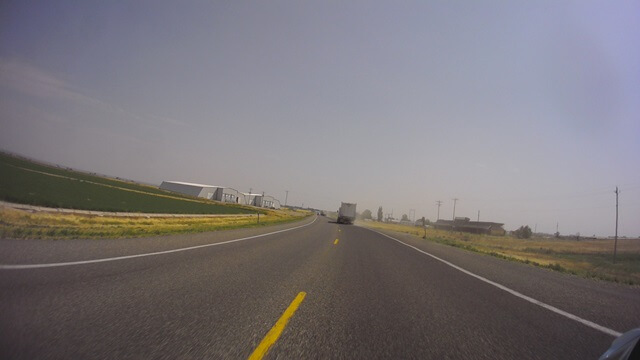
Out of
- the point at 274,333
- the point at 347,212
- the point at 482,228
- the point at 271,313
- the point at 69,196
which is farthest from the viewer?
the point at 482,228

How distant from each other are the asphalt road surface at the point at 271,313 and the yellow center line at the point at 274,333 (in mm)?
40

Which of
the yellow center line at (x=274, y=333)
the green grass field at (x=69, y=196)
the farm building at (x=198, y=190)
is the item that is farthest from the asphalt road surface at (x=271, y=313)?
the farm building at (x=198, y=190)

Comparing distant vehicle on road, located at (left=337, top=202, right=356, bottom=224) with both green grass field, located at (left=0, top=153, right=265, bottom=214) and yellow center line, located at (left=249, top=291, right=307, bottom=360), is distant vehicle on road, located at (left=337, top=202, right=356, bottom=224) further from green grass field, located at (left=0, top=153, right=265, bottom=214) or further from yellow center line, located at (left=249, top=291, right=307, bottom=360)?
yellow center line, located at (left=249, top=291, right=307, bottom=360)


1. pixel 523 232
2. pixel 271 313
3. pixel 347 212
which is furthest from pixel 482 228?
pixel 271 313

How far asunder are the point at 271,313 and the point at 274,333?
79 cm

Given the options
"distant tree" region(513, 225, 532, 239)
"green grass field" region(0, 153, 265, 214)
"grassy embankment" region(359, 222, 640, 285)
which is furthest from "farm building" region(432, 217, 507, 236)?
"green grass field" region(0, 153, 265, 214)

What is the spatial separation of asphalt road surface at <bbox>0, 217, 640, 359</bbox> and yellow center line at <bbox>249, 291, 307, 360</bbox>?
40 mm

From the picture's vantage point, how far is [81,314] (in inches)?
148

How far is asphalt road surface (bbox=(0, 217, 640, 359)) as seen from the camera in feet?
10.5

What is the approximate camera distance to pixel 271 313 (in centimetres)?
439

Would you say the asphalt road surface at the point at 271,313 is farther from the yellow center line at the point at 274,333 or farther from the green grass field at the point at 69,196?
the green grass field at the point at 69,196

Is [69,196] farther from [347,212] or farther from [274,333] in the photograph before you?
[347,212]

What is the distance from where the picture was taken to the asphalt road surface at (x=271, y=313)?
320cm

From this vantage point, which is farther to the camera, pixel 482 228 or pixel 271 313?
pixel 482 228
